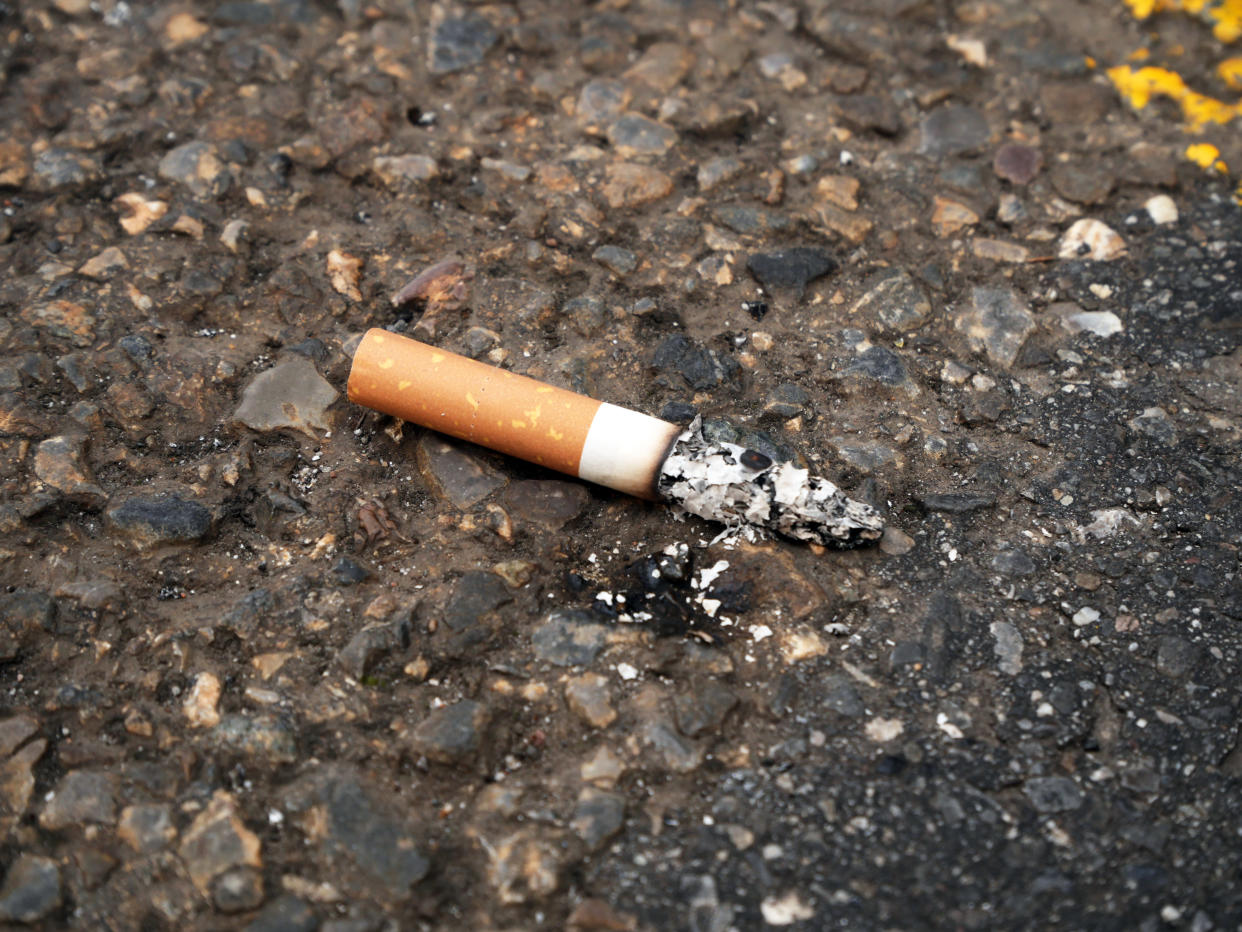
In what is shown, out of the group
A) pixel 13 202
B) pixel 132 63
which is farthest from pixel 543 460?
pixel 132 63

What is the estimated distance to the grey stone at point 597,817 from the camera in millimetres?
1979

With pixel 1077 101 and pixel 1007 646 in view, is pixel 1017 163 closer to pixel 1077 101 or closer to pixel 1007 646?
pixel 1077 101

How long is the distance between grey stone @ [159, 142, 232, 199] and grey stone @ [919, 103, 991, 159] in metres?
2.28

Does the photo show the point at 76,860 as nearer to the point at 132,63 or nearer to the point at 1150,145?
the point at 132,63

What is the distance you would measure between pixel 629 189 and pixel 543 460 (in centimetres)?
111

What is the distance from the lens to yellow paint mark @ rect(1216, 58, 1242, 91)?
3.52 metres

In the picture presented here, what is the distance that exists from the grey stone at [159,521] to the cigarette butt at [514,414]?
0.48 metres

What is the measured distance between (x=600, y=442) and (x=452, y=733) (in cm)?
76

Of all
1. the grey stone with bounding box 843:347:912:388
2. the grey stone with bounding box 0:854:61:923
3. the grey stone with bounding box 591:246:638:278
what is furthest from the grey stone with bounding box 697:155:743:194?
the grey stone with bounding box 0:854:61:923

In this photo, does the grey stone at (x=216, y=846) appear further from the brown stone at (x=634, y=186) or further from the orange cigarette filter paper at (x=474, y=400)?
the brown stone at (x=634, y=186)

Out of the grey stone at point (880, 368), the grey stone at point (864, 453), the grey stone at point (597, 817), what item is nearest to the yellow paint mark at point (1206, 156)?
the grey stone at point (880, 368)

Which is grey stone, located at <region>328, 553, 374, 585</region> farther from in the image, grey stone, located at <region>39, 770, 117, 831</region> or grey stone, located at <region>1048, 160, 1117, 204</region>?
grey stone, located at <region>1048, 160, 1117, 204</region>

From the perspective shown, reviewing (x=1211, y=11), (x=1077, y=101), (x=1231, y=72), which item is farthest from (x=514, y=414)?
(x=1211, y=11)

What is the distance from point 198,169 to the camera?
3.23m
